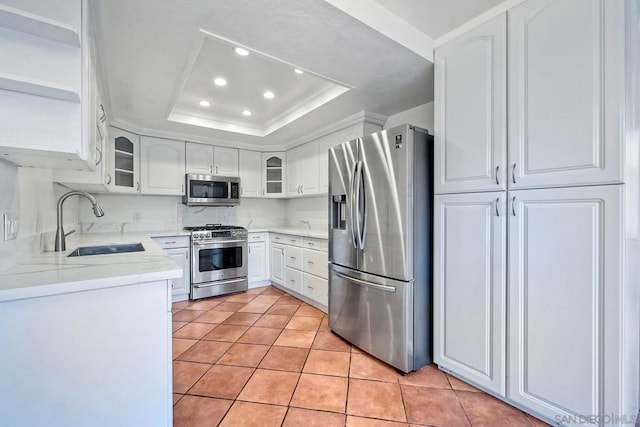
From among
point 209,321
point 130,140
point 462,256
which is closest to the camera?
point 462,256

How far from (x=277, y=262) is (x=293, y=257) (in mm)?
458

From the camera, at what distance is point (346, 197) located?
2.33 m

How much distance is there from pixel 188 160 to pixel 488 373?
3.95 metres

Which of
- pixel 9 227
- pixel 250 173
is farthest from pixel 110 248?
pixel 250 173

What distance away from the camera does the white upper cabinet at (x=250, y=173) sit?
423cm

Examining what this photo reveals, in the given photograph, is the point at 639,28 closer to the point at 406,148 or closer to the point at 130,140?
the point at 406,148

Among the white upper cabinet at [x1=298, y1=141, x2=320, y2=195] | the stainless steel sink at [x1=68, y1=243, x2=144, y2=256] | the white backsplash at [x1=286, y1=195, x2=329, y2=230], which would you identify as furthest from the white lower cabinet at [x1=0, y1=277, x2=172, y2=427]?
the white backsplash at [x1=286, y1=195, x2=329, y2=230]

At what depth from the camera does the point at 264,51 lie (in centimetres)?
187

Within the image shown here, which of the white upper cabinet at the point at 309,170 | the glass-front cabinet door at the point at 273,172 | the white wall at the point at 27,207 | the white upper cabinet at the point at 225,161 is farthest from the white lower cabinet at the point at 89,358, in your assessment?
the glass-front cabinet door at the point at 273,172

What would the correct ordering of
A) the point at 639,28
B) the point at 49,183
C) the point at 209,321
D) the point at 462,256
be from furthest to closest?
the point at 209,321
the point at 49,183
the point at 462,256
the point at 639,28

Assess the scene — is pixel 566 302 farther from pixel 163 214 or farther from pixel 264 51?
pixel 163 214

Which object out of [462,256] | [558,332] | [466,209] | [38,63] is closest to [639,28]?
[466,209]

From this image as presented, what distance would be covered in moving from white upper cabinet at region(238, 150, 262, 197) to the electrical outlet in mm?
2888

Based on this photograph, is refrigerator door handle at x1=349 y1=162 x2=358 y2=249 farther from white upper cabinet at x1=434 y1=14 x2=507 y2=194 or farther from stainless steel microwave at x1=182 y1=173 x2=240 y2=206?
stainless steel microwave at x1=182 y1=173 x2=240 y2=206
